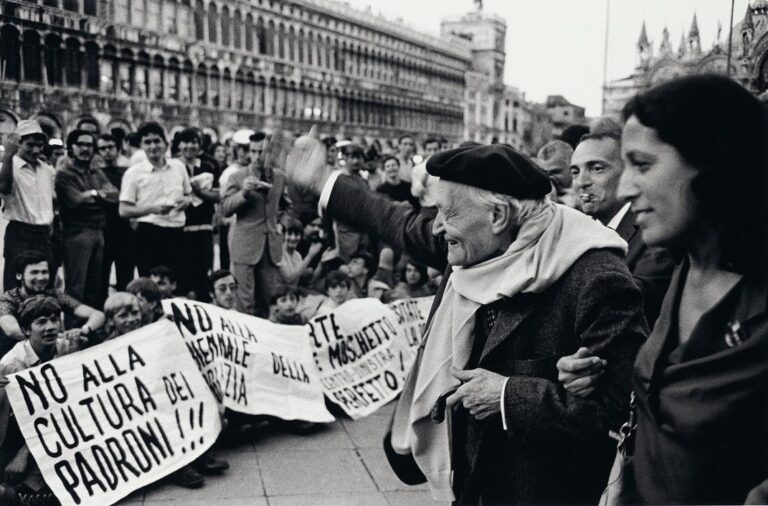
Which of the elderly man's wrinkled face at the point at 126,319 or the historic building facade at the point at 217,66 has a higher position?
the historic building facade at the point at 217,66

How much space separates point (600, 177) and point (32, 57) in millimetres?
31332

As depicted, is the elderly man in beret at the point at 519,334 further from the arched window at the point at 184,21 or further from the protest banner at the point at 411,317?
the arched window at the point at 184,21

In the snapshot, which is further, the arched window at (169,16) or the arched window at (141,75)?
the arched window at (169,16)

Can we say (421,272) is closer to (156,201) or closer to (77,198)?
(156,201)

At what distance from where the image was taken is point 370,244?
9.84 meters

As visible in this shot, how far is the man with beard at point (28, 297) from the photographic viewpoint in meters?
5.21

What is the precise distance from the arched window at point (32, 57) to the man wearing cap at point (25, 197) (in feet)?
83.3

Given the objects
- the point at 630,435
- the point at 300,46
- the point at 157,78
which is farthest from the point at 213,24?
the point at 630,435

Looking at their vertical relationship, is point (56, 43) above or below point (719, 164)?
above

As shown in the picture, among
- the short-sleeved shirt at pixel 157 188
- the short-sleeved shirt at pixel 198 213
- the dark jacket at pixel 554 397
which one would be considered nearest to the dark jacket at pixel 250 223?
the short-sleeved shirt at pixel 157 188

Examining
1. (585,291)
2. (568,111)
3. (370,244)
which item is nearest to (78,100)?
(370,244)

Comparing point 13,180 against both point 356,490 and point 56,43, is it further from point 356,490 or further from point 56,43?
point 56,43

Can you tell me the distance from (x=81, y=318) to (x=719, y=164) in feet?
18.3

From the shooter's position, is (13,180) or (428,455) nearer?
(428,455)
